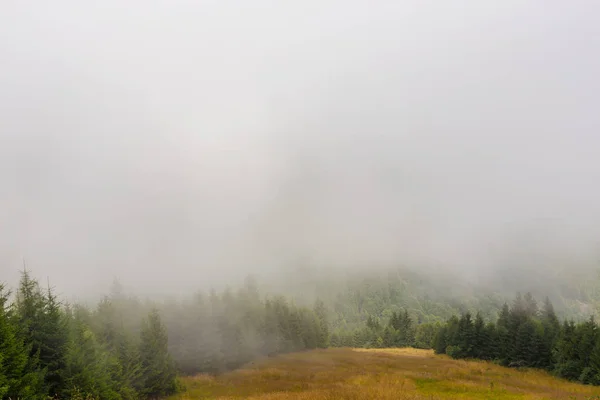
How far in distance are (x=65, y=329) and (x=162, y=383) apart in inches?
625

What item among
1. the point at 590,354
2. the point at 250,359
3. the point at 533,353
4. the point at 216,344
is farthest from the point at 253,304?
the point at 590,354

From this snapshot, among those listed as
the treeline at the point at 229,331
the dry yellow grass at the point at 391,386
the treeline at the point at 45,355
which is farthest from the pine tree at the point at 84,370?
the treeline at the point at 229,331

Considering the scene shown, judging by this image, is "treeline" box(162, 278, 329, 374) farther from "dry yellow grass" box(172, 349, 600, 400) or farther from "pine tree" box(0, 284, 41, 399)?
"pine tree" box(0, 284, 41, 399)

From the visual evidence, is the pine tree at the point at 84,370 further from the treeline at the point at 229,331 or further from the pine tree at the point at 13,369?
the treeline at the point at 229,331

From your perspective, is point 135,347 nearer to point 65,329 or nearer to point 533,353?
point 65,329

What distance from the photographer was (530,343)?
4694cm

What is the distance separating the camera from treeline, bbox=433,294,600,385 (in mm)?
36188

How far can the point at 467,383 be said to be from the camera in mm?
29281

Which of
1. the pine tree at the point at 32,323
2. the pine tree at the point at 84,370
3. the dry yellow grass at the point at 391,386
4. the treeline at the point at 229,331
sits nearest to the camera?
the pine tree at the point at 32,323

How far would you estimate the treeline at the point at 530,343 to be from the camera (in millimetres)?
36188

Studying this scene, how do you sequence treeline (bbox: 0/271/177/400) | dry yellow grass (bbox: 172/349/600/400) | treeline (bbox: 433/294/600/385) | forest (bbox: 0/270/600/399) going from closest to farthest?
treeline (bbox: 0/271/177/400)
forest (bbox: 0/270/600/399)
dry yellow grass (bbox: 172/349/600/400)
treeline (bbox: 433/294/600/385)

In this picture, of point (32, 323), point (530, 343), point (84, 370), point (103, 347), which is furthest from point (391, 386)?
point (530, 343)

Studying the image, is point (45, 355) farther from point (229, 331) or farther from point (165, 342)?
point (229, 331)

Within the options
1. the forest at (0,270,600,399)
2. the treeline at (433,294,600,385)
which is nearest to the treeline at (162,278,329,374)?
the forest at (0,270,600,399)
